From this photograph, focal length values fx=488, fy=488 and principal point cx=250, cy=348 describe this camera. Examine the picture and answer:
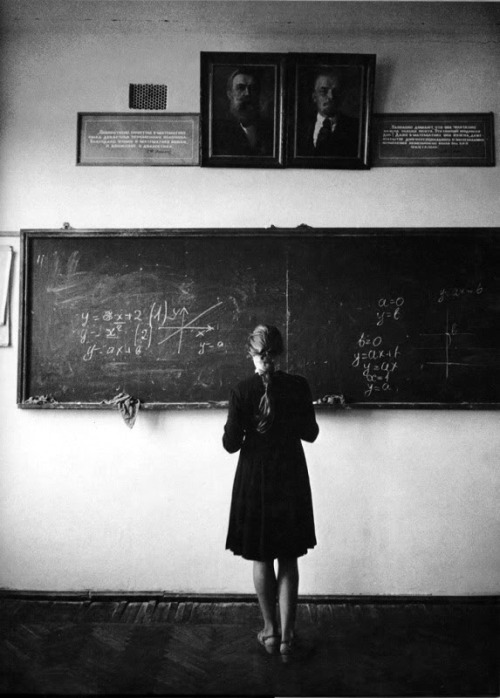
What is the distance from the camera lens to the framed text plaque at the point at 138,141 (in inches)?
111

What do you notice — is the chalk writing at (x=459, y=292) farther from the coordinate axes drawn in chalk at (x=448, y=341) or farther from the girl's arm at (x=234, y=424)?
the girl's arm at (x=234, y=424)

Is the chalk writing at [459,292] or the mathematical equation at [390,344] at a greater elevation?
the chalk writing at [459,292]

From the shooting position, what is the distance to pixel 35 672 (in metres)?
2.09

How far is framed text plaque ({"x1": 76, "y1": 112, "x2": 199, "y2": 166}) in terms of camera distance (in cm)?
282

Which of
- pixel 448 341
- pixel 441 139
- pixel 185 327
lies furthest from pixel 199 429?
pixel 441 139

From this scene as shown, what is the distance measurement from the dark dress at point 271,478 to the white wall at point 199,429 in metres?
0.68

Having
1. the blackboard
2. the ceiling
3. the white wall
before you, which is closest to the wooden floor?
the white wall

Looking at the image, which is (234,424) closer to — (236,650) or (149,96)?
(236,650)

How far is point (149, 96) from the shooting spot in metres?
2.83

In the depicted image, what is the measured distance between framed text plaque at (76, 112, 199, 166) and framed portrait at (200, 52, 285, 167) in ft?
0.44

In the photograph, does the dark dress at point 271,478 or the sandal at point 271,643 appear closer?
the dark dress at point 271,478

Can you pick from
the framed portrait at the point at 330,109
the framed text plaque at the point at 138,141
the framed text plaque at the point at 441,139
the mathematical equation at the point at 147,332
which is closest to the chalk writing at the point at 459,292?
the framed text plaque at the point at 441,139

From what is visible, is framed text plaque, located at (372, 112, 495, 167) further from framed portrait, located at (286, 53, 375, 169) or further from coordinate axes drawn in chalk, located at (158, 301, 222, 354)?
coordinate axes drawn in chalk, located at (158, 301, 222, 354)

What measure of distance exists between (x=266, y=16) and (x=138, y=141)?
40.1 inches
